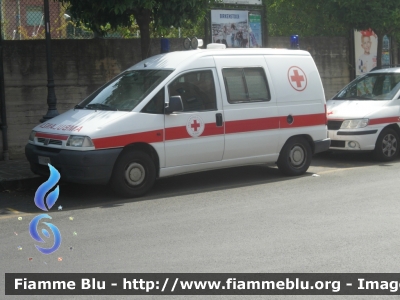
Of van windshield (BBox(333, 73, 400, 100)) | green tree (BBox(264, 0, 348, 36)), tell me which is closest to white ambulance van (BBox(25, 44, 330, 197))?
van windshield (BBox(333, 73, 400, 100))

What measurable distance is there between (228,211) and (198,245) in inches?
72.7

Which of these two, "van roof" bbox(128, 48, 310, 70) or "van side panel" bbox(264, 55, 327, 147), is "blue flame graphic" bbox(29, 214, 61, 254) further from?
"van side panel" bbox(264, 55, 327, 147)

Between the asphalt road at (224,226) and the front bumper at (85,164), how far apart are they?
1.22 ft

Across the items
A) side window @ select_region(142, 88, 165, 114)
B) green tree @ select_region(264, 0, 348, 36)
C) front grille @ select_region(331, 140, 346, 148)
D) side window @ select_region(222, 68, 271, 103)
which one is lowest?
front grille @ select_region(331, 140, 346, 148)

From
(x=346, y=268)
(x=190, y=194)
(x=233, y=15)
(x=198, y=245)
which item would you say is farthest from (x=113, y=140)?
(x=233, y=15)

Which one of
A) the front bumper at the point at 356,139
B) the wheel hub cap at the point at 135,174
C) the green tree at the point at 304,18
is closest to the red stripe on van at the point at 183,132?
the wheel hub cap at the point at 135,174

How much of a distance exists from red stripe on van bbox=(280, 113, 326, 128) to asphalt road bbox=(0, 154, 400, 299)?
0.84m

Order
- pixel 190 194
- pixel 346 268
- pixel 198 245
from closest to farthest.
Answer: pixel 346 268, pixel 198 245, pixel 190 194

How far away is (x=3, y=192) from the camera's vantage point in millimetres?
10922

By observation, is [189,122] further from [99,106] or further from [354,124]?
[354,124]

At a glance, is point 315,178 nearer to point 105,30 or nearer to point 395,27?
point 105,30

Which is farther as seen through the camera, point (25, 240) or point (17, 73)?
point (17, 73)

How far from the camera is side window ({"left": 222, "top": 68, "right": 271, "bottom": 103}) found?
435 inches

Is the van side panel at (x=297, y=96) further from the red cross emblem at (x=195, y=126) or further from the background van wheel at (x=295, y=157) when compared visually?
the red cross emblem at (x=195, y=126)
